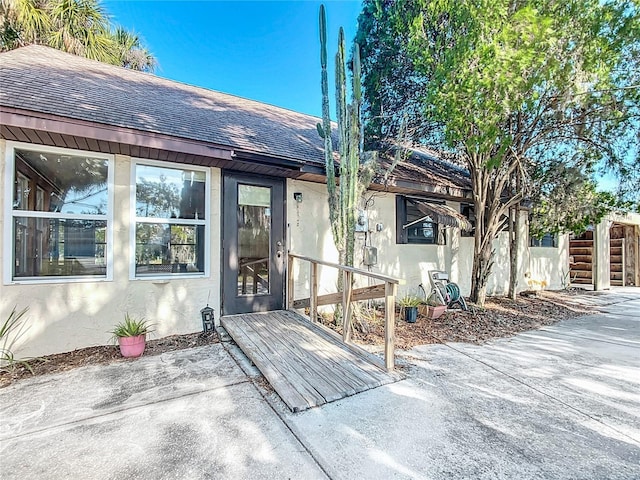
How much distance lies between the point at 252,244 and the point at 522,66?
4896 mm

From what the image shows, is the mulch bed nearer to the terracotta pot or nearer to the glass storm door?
the terracotta pot

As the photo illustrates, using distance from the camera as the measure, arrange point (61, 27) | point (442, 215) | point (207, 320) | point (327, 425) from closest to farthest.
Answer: point (327, 425)
point (207, 320)
point (442, 215)
point (61, 27)

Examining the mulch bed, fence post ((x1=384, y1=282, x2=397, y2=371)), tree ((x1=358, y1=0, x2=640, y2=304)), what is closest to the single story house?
the mulch bed

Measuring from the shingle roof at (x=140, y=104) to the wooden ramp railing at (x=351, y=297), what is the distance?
220 cm

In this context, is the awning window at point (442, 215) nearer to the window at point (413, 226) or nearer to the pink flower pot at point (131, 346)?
the window at point (413, 226)

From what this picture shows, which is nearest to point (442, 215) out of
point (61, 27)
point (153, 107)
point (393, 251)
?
point (393, 251)

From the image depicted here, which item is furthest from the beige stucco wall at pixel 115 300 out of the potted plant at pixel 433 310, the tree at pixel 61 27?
the tree at pixel 61 27

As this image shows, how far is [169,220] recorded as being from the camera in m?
4.70

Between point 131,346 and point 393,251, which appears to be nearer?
point 131,346

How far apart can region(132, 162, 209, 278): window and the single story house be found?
0.02 m

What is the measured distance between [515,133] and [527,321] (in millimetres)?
3877

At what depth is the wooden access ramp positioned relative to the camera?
2.99 metres

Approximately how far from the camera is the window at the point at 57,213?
381 centimetres

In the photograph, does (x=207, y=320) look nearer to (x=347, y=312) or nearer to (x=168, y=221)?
(x=168, y=221)
